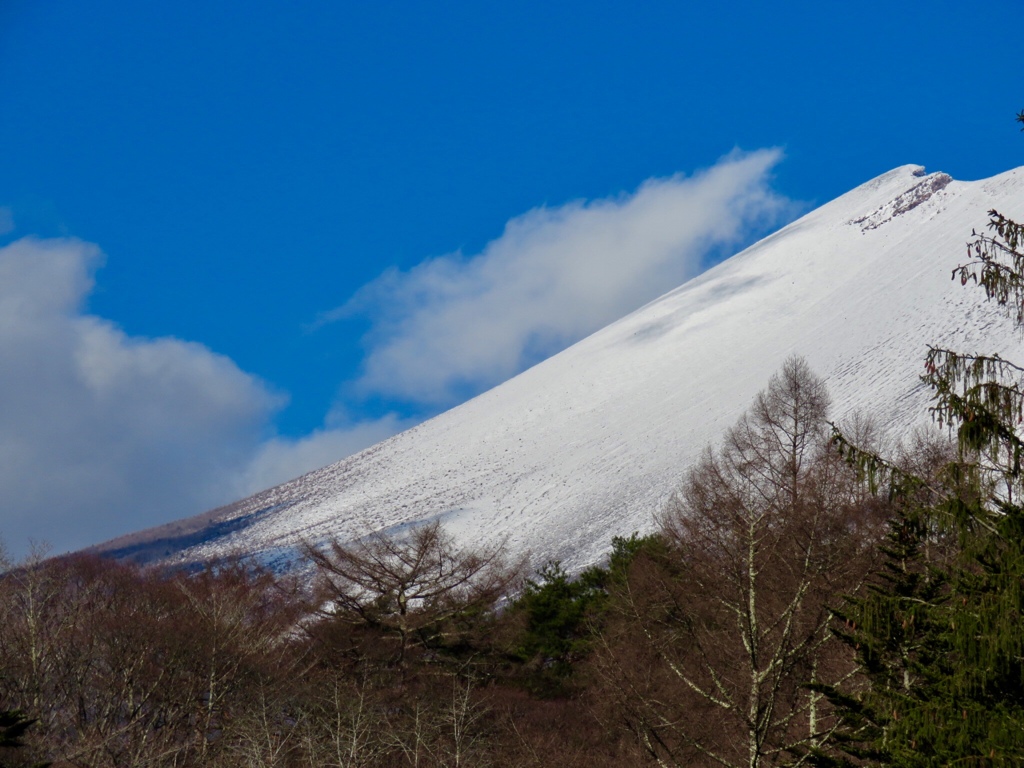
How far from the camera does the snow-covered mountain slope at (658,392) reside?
267 feet

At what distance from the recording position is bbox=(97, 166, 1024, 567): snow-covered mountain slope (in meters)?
81.5

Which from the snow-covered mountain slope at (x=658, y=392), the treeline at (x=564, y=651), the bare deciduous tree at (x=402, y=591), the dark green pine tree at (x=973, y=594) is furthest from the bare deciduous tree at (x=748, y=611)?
the snow-covered mountain slope at (x=658, y=392)

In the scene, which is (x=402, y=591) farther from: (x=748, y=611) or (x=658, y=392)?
(x=658, y=392)

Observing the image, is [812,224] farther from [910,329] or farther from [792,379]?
[792,379]

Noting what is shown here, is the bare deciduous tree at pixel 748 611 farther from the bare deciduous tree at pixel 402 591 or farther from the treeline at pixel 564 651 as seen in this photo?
the bare deciduous tree at pixel 402 591

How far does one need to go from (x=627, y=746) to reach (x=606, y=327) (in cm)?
13827

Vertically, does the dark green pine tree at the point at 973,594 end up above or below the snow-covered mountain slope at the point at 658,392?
below

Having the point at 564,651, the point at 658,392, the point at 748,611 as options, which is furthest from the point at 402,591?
the point at 658,392

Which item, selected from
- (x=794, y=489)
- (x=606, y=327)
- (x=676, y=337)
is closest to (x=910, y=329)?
(x=676, y=337)

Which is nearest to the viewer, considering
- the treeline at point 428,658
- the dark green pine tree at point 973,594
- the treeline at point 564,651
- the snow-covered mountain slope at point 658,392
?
the dark green pine tree at point 973,594

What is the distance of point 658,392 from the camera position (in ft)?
368

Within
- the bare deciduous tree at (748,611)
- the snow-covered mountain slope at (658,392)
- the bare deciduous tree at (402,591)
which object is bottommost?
the bare deciduous tree at (748,611)

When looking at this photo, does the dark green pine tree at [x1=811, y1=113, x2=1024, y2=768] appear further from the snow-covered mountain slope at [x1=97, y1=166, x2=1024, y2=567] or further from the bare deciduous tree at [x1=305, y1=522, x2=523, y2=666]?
the snow-covered mountain slope at [x1=97, y1=166, x2=1024, y2=567]

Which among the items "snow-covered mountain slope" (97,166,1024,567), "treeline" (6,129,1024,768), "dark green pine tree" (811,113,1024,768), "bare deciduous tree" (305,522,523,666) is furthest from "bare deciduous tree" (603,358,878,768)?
"snow-covered mountain slope" (97,166,1024,567)
